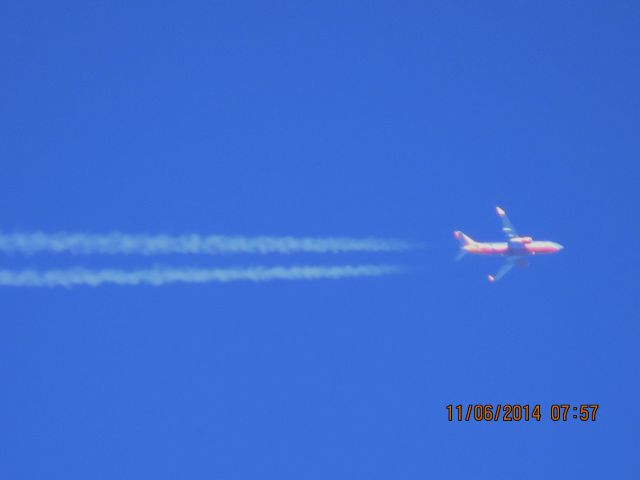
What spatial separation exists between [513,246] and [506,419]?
359 inches

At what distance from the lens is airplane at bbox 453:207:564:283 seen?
47562 millimetres

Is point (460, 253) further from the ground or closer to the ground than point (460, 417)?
further from the ground

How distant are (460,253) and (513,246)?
2291 mm

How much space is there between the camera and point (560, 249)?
47.5m

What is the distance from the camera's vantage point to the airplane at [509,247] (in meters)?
47.6

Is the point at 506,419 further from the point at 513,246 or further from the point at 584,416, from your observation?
the point at 513,246

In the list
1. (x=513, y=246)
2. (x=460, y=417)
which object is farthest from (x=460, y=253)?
(x=460, y=417)

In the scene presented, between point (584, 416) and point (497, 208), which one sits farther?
point (497, 208)

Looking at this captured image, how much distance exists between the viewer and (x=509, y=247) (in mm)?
48094

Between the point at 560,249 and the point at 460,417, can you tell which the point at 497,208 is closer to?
the point at 560,249

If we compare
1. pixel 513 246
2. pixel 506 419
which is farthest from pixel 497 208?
pixel 506 419

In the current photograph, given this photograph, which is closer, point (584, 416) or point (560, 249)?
point (584, 416)

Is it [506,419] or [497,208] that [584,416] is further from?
[497,208]

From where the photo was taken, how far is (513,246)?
47938 mm
